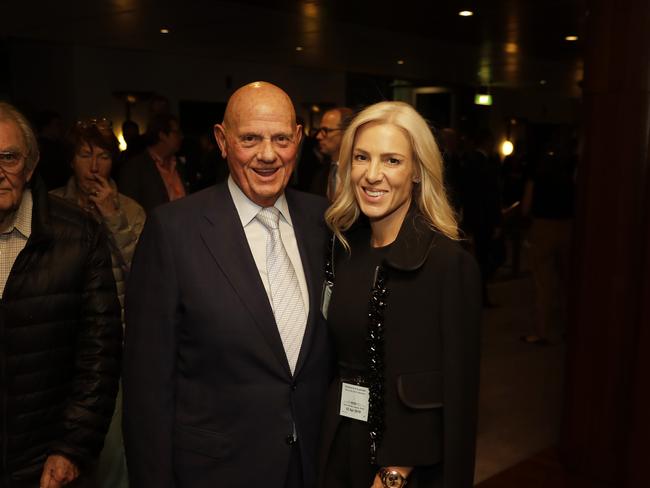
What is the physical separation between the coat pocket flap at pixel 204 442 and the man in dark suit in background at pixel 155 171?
2.25m

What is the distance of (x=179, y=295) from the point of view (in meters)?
1.74

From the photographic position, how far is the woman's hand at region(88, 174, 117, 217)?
2695 millimetres

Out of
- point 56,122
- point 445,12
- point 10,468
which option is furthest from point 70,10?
point 10,468

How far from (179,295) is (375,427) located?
1.98ft

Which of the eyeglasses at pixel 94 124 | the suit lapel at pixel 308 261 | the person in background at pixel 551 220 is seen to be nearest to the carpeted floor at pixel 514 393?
the person in background at pixel 551 220

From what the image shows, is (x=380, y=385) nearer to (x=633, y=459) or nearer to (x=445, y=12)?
(x=633, y=459)

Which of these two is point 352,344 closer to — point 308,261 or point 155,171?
point 308,261

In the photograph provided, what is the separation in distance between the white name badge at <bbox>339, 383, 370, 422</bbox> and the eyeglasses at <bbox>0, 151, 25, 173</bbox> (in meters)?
1.02

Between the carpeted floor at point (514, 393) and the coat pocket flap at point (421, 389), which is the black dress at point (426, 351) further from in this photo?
the carpeted floor at point (514, 393)

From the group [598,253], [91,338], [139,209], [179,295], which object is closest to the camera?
[179,295]

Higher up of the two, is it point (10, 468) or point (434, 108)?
point (434, 108)

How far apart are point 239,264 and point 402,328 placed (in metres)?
0.45

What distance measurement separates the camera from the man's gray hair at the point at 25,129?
5.81 ft

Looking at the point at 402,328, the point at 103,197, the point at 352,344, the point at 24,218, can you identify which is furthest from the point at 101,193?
the point at 402,328
